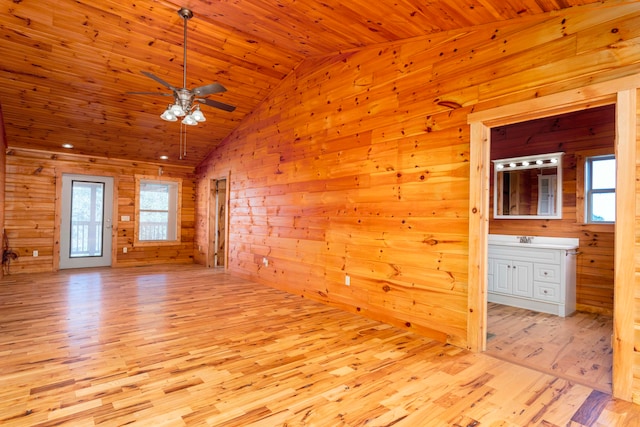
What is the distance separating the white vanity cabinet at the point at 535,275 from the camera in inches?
163

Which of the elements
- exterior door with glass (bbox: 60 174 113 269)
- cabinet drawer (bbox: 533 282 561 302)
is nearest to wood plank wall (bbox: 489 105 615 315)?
cabinet drawer (bbox: 533 282 561 302)

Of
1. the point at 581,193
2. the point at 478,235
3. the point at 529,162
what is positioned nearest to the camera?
the point at 478,235

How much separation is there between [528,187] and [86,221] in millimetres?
8540

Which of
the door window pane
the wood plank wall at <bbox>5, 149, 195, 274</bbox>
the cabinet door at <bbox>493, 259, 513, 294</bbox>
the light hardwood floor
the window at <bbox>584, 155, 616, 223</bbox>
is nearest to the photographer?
the light hardwood floor

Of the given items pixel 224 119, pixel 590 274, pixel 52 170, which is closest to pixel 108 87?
pixel 224 119

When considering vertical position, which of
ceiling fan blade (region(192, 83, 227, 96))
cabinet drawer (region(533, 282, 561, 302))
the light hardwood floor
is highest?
ceiling fan blade (region(192, 83, 227, 96))

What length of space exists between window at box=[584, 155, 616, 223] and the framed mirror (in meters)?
0.30

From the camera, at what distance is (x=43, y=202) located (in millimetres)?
6961

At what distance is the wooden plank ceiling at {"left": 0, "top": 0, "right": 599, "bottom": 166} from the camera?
332 centimetres

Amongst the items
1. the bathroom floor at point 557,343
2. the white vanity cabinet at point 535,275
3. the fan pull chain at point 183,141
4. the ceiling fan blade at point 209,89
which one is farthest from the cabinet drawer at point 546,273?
the fan pull chain at point 183,141

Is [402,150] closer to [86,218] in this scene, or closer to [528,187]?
[528,187]

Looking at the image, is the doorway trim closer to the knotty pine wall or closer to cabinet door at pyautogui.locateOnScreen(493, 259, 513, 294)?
the knotty pine wall

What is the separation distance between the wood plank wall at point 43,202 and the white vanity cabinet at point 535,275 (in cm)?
745

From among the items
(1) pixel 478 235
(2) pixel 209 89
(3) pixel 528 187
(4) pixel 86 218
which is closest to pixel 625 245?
(1) pixel 478 235
